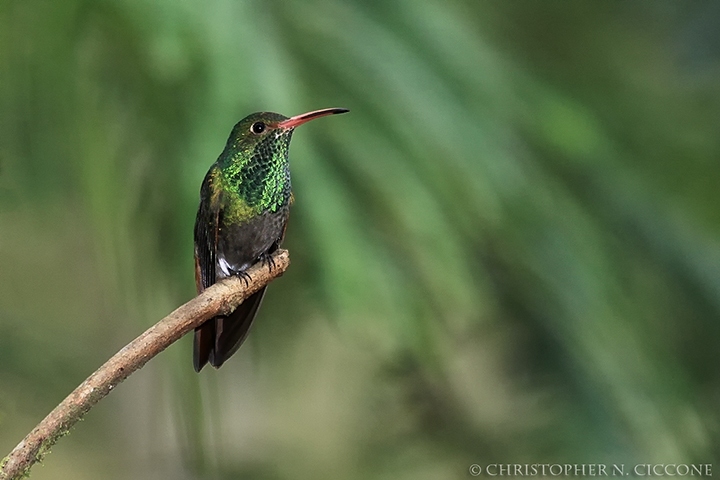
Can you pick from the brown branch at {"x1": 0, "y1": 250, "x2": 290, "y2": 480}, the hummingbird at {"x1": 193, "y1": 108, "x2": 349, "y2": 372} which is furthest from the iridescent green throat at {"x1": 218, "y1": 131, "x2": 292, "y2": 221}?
the brown branch at {"x1": 0, "y1": 250, "x2": 290, "y2": 480}

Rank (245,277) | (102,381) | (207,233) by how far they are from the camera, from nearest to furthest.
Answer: (102,381), (245,277), (207,233)

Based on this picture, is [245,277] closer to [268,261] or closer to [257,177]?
[268,261]

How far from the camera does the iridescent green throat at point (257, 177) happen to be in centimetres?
67

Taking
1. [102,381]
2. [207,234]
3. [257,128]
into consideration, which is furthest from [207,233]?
[102,381]

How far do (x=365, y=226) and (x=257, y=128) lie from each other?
0.13m

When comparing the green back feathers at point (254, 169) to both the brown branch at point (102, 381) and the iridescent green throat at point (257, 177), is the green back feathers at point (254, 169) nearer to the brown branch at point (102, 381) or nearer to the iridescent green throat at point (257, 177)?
the iridescent green throat at point (257, 177)

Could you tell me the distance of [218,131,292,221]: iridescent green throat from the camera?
668 mm

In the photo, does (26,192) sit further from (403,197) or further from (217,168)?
(403,197)

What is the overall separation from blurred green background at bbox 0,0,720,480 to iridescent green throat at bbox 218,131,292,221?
0.03m

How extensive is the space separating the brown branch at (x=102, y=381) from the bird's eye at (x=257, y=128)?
19cm

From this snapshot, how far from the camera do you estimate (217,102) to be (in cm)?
56

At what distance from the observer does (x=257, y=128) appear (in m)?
0.67

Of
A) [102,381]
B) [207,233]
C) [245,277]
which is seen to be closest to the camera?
[102,381]

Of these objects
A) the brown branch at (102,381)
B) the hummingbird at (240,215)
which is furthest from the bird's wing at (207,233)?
the brown branch at (102,381)
